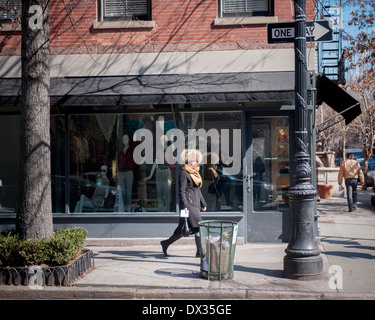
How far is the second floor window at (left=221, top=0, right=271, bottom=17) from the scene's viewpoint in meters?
10.3

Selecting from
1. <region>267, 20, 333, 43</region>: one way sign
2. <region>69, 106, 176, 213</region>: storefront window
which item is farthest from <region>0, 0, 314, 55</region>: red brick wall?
<region>267, 20, 333, 43</region>: one way sign

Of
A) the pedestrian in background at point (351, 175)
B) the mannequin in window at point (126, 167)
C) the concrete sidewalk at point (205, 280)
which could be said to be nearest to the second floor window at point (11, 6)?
the mannequin in window at point (126, 167)

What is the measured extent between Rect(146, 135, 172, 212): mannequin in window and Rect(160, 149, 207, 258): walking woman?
1.50 m

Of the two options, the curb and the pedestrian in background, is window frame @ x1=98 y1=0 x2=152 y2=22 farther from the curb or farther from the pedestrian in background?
the pedestrian in background

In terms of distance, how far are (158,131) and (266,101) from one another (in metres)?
2.50

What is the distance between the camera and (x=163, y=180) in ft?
33.8

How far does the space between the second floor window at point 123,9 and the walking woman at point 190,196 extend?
3.70 m

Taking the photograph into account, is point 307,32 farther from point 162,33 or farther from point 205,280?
point 205,280

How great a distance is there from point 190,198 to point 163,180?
1889mm

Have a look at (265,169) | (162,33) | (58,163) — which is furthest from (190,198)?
(162,33)

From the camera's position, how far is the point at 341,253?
29.4 ft
